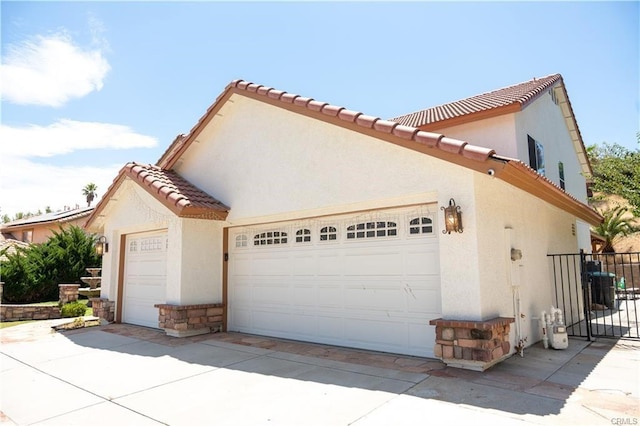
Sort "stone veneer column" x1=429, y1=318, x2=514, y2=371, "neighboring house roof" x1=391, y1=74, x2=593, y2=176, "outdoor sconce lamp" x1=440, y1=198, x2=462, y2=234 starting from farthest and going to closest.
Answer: "neighboring house roof" x1=391, y1=74, x2=593, y2=176, "outdoor sconce lamp" x1=440, y1=198, x2=462, y2=234, "stone veneer column" x1=429, y1=318, x2=514, y2=371

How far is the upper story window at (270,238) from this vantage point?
9.31 meters

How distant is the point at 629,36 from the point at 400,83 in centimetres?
659

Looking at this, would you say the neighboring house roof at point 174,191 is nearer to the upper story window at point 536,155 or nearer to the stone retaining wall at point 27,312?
the stone retaining wall at point 27,312

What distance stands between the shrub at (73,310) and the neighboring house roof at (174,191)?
585 centimetres

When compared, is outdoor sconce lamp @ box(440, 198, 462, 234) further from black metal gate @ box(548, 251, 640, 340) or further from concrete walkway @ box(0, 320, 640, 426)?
black metal gate @ box(548, 251, 640, 340)

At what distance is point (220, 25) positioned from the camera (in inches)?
440

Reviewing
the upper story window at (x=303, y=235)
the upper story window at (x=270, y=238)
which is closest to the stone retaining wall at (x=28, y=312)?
the upper story window at (x=270, y=238)

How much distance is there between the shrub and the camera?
1465 cm

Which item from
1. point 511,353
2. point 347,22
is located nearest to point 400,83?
point 347,22

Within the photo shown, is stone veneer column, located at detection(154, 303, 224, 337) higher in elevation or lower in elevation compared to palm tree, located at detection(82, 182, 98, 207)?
lower

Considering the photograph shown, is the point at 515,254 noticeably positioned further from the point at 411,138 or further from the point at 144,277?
the point at 144,277

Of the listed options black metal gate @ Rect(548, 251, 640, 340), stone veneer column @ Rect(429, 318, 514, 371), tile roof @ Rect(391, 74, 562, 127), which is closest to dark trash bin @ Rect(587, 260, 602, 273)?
black metal gate @ Rect(548, 251, 640, 340)

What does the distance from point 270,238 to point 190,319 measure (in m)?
2.74

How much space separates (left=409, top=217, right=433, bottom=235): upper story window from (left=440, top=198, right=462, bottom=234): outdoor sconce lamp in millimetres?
750
